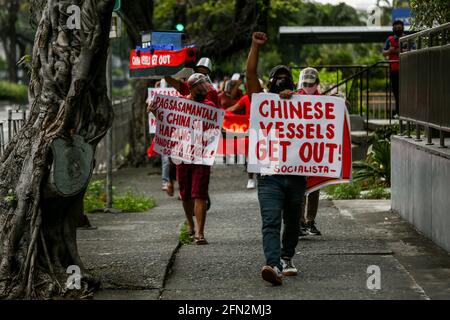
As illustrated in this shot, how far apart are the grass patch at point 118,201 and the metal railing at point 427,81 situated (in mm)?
4025

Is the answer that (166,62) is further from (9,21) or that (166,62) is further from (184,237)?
(9,21)

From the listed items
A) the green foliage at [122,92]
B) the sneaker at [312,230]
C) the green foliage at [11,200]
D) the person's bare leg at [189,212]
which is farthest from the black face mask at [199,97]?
the green foliage at [122,92]

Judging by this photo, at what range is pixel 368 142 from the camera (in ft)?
63.1

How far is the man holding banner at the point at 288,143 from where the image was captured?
9.05m

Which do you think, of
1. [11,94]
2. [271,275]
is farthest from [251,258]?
[11,94]

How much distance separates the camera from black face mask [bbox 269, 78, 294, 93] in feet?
30.6

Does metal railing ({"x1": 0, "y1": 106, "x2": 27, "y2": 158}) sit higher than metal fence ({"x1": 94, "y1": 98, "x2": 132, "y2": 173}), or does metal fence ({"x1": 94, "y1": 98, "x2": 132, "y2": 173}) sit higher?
metal railing ({"x1": 0, "y1": 106, "x2": 27, "y2": 158})

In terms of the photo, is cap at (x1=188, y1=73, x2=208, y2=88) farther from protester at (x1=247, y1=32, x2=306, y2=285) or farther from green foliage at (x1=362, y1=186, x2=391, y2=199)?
green foliage at (x1=362, y1=186, x2=391, y2=199)

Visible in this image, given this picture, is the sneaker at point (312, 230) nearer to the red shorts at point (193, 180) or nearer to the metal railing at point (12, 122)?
the red shorts at point (193, 180)

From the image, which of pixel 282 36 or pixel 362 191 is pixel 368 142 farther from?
pixel 282 36

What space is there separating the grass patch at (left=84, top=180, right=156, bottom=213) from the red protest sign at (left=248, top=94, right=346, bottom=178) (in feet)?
20.3

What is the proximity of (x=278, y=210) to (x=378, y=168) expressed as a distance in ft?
26.7

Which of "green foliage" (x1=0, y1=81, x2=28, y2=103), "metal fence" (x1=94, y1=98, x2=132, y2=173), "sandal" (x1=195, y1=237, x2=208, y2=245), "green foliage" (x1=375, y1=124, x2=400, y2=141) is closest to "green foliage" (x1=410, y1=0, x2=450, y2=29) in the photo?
"sandal" (x1=195, y1=237, x2=208, y2=245)
